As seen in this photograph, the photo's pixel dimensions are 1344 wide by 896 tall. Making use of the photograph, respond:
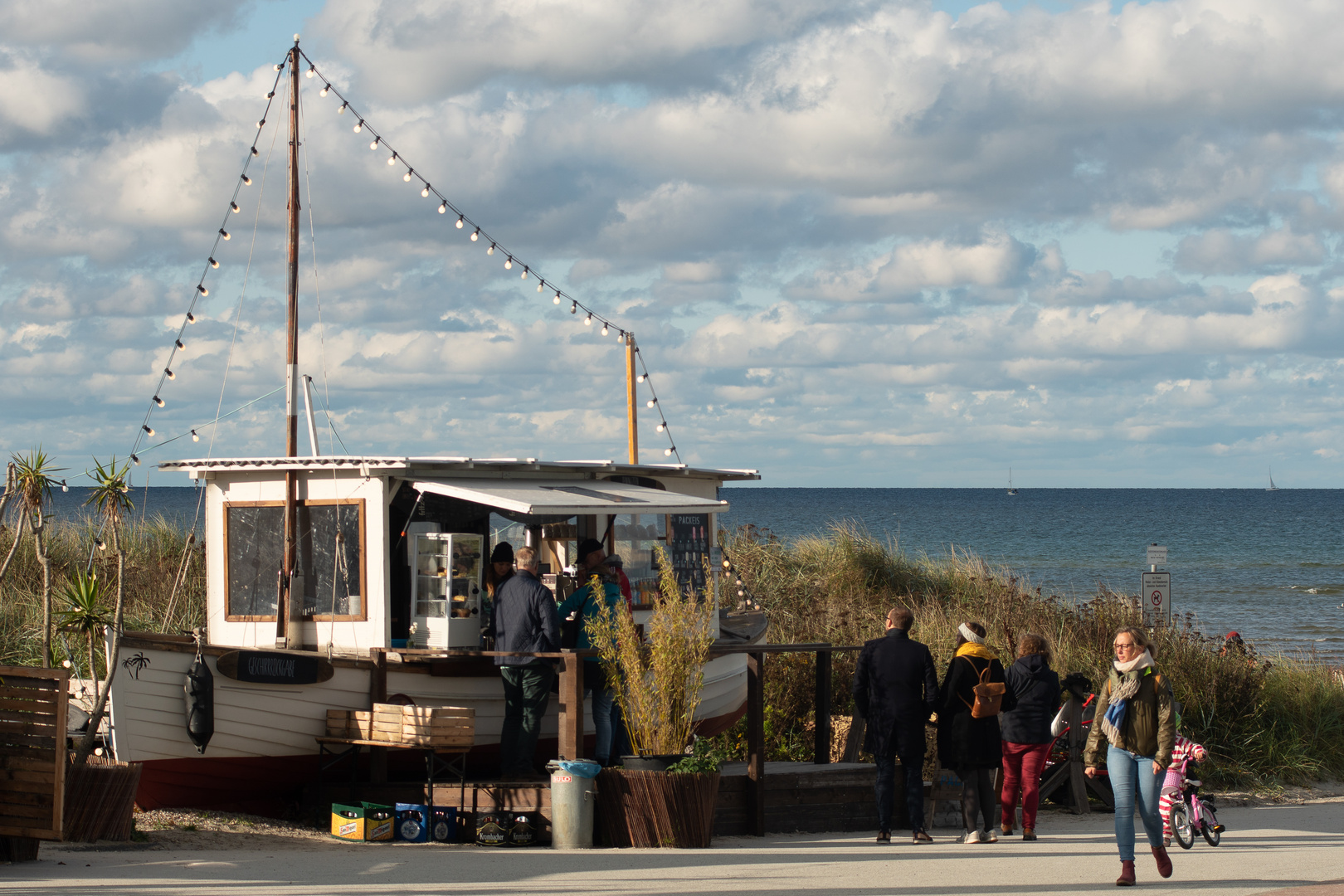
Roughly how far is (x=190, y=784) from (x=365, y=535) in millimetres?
2250

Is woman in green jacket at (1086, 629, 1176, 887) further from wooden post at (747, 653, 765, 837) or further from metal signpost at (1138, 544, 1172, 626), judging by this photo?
metal signpost at (1138, 544, 1172, 626)

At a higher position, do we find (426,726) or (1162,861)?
(426,726)

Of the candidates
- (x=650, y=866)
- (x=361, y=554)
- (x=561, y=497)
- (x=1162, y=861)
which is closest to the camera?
(x=1162, y=861)

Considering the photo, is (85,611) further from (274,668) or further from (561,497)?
(561,497)

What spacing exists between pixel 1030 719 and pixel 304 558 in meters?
5.82

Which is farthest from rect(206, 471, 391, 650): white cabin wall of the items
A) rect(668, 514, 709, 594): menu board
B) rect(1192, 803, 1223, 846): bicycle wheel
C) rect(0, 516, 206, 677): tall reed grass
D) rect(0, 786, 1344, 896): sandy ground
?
rect(1192, 803, 1223, 846): bicycle wheel

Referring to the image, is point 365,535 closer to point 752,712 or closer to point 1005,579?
point 752,712

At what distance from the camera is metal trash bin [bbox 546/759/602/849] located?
9383 mm

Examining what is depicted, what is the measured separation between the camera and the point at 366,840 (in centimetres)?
977

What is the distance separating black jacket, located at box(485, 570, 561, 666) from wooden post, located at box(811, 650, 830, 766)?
8.64 ft

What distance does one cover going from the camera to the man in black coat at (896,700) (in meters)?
9.43

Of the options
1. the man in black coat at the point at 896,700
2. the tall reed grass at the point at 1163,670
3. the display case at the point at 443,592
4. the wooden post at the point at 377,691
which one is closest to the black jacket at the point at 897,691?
the man in black coat at the point at 896,700

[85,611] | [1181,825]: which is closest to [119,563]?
[85,611]

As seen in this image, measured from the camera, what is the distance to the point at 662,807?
30.7ft
